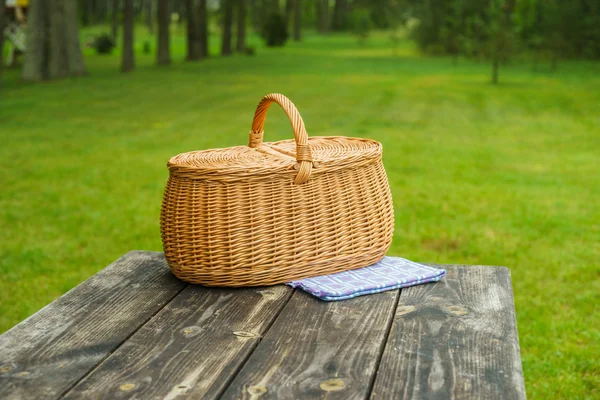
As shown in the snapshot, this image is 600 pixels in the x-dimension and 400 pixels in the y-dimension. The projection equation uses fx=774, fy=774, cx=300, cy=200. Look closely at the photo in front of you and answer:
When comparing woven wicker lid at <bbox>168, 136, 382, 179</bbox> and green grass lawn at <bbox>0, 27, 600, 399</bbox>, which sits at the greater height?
woven wicker lid at <bbox>168, 136, 382, 179</bbox>

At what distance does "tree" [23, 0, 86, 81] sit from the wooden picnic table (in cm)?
1880

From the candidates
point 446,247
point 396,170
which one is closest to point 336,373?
point 446,247

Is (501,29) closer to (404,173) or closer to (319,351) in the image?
(404,173)

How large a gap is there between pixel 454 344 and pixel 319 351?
33 cm

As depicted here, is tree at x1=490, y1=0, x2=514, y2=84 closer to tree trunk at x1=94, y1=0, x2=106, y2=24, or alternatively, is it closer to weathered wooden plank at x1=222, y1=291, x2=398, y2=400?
weathered wooden plank at x1=222, y1=291, x2=398, y2=400

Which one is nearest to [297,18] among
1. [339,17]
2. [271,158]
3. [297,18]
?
[297,18]

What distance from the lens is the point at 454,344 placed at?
6.18 feet

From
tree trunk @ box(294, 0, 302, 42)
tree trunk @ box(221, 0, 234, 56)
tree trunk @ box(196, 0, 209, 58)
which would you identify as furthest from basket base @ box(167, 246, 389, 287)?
tree trunk @ box(294, 0, 302, 42)

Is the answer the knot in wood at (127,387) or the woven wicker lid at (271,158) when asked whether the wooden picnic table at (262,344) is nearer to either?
the knot in wood at (127,387)

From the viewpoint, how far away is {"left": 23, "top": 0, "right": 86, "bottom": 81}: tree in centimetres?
1961

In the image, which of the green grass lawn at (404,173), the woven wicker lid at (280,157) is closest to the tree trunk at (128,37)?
the green grass lawn at (404,173)

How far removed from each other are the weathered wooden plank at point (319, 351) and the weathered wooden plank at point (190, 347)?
0.14ft

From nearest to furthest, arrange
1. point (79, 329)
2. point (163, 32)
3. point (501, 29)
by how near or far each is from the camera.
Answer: point (79, 329) < point (501, 29) < point (163, 32)

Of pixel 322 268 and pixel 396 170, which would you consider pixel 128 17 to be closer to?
pixel 396 170
